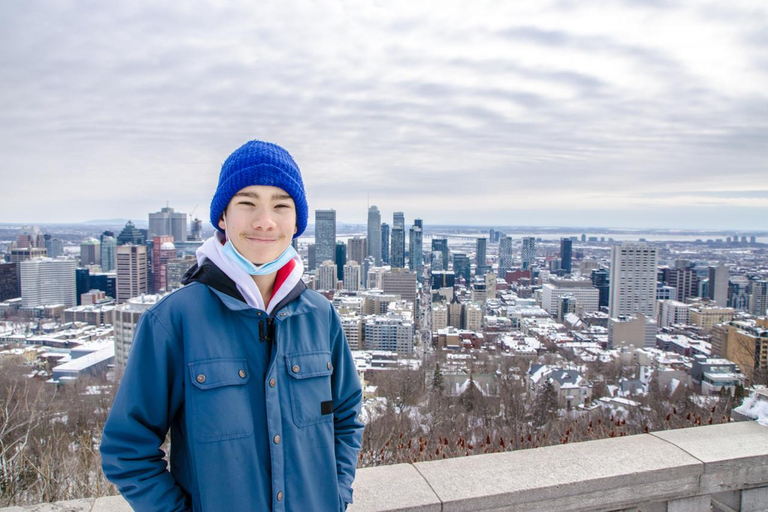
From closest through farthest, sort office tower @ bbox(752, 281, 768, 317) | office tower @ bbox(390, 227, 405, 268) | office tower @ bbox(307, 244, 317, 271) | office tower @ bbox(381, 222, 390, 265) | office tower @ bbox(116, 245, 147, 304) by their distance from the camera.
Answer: office tower @ bbox(752, 281, 768, 317)
office tower @ bbox(116, 245, 147, 304)
office tower @ bbox(307, 244, 317, 271)
office tower @ bbox(390, 227, 405, 268)
office tower @ bbox(381, 222, 390, 265)

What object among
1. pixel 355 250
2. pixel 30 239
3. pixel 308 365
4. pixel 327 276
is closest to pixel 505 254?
pixel 355 250

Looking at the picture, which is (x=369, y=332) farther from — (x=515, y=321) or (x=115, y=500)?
(x=115, y=500)

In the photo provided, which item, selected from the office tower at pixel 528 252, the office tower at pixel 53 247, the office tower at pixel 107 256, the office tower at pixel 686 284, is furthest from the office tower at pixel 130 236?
the office tower at pixel 686 284

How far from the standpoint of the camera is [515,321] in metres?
50.3

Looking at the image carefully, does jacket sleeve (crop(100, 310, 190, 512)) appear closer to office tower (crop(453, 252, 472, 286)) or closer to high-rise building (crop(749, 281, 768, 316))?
high-rise building (crop(749, 281, 768, 316))

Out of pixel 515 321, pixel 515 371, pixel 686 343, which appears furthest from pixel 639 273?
pixel 515 371

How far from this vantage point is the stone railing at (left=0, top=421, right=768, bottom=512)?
178 centimetres

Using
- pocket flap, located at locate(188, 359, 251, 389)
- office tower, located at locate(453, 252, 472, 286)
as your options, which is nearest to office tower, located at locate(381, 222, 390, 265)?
office tower, located at locate(453, 252, 472, 286)

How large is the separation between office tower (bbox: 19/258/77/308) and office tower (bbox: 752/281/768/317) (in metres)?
65.7

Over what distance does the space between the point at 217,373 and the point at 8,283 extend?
213 ft

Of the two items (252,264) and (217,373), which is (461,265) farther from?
(217,373)

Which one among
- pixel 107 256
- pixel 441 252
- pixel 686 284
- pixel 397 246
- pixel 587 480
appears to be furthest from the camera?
pixel 397 246

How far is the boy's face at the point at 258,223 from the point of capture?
130 centimetres

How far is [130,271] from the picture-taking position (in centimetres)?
5738
